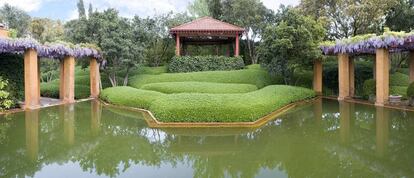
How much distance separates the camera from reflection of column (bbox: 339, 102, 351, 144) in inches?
405

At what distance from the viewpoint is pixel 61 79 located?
2114cm

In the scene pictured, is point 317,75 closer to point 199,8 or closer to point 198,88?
point 198,88

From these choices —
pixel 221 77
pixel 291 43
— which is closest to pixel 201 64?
pixel 221 77

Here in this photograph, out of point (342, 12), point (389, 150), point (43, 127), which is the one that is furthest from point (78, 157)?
point (342, 12)

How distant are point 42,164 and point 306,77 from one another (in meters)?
20.7

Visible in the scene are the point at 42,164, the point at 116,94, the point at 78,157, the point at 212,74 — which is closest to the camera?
the point at 42,164

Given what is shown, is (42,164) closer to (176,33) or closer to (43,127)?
(43,127)

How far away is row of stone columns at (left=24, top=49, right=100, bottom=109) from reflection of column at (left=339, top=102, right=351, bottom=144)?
13.5 m

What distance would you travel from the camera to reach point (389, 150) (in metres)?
8.63

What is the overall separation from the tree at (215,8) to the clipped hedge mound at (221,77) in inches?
524

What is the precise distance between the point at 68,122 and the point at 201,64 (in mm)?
14875

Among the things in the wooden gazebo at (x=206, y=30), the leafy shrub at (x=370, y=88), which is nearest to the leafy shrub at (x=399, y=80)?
the leafy shrub at (x=370, y=88)

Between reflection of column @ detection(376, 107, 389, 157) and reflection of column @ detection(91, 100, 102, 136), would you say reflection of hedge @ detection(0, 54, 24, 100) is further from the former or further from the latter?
reflection of column @ detection(376, 107, 389, 157)

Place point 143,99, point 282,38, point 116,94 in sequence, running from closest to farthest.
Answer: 1. point 143,99
2. point 116,94
3. point 282,38
